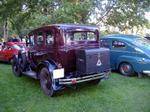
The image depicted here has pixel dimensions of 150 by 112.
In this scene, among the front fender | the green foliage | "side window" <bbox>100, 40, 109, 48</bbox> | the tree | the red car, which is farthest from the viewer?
the tree

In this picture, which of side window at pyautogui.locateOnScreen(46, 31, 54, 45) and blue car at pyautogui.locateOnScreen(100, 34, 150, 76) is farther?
blue car at pyautogui.locateOnScreen(100, 34, 150, 76)

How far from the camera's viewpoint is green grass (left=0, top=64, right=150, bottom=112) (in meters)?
5.95

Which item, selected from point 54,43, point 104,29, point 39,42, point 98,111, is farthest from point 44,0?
point 98,111

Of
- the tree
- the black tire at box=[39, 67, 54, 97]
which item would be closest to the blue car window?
the black tire at box=[39, 67, 54, 97]

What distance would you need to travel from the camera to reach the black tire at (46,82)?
6.79 meters

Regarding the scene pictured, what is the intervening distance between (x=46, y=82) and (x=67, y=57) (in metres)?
1.02

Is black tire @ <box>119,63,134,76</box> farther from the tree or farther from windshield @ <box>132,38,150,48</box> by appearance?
the tree

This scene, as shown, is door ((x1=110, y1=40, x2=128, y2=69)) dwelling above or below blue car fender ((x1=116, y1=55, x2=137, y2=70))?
above

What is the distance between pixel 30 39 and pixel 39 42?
0.81 m

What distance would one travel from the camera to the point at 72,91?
7.36 metres

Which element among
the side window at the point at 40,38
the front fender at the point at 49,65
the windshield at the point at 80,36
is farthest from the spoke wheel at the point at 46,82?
the windshield at the point at 80,36

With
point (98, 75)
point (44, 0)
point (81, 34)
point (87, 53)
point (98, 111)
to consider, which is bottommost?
point (98, 111)

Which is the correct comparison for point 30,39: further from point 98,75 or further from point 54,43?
point 98,75

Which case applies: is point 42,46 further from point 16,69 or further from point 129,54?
point 129,54
